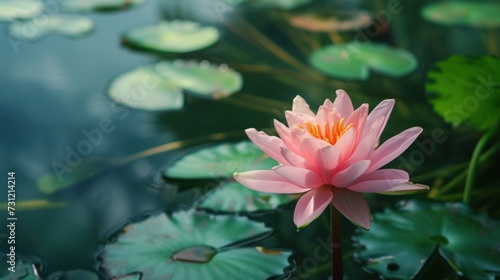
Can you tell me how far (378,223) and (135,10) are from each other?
3.83 ft

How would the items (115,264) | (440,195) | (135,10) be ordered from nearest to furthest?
(115,264), (440,195), (135,10)

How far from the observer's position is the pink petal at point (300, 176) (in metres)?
0.79

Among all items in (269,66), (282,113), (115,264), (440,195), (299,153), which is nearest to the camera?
(299,153)

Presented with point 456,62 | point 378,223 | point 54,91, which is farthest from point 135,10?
point 378,223

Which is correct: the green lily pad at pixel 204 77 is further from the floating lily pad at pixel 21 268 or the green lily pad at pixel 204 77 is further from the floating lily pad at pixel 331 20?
the floating lily pad at pixel 21 268

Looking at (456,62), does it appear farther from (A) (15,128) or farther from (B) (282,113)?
(A) (15,128)

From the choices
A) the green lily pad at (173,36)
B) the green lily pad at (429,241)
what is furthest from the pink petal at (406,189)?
the green lily pad at (173,36)

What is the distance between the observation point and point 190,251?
1020 mm

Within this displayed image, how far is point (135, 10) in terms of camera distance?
1964mm

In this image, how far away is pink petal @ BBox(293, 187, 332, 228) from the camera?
2.57 feet

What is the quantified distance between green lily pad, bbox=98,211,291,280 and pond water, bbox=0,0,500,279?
0.04 meters

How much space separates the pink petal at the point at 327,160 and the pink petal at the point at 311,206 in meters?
0.02

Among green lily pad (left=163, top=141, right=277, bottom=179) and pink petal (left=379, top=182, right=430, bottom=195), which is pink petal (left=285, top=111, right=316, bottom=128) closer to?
pink petal (left=379, top=182, right=430, bottom=195)

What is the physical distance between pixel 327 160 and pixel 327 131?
0.20 feet
